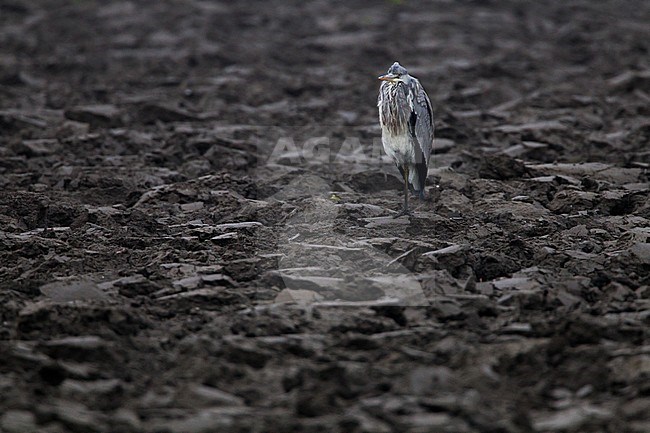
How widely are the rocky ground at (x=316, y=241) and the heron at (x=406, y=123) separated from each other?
1.20 ft

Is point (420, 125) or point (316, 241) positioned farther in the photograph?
point (420, 125)

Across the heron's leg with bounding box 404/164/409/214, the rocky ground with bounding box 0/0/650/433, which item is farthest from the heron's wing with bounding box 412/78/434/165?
the rocky ground with bounding box 0/0/650/433

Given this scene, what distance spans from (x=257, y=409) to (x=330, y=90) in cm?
677

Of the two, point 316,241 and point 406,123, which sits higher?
point 406,123

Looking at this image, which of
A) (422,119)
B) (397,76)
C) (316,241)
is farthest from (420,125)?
(316,241)

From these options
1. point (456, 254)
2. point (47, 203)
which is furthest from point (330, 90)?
point (456, 254)

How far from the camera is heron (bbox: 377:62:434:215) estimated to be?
20.4ft

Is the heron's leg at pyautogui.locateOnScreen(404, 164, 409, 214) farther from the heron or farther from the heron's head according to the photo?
the heron's head

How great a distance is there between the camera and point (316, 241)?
5785mm

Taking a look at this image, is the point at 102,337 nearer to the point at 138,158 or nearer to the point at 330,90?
the point at 138,158

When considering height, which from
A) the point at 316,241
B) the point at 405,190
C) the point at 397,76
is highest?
the point at 397,76

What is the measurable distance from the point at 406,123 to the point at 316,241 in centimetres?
109

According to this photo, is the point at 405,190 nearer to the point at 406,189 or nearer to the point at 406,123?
the point at 406,189

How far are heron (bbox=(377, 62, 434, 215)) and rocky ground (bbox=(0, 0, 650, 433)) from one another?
0.36 m
